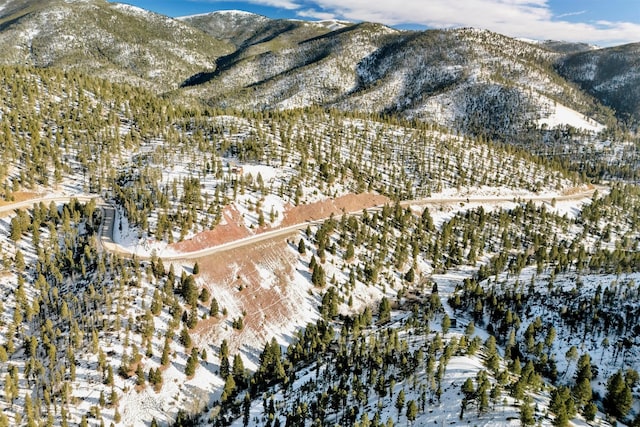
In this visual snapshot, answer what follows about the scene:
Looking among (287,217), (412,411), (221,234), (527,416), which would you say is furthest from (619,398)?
(221,234)

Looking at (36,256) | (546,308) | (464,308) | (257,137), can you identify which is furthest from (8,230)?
(546,308)

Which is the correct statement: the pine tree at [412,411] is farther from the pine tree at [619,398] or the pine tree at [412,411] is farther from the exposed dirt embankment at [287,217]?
the exposed dirt embankment at [287,217]

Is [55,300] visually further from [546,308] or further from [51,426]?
[546,308]

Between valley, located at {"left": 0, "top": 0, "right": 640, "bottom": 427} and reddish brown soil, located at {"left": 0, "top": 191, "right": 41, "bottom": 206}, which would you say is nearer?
valley, located at {"left": 0, "top": 0, "right": 640, "bottom": 427}

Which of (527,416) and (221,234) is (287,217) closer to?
(221,234)

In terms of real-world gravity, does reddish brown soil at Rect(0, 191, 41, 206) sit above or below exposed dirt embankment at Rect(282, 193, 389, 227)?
above

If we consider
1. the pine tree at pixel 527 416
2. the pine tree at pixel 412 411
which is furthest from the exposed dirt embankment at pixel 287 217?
the pine tree at pixel 527 416

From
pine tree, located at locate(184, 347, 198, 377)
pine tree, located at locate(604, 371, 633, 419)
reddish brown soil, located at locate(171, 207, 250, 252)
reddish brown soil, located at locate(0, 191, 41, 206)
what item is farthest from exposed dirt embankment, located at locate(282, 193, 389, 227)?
pine tree, located at locate(604, 371, 633, 419)

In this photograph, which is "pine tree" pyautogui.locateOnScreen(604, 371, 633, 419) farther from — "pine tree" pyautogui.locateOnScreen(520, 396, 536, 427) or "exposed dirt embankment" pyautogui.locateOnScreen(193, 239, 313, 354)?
"exposed dirt embankment" pyautogui.locateOnScreen(193, 239, 313, 354)

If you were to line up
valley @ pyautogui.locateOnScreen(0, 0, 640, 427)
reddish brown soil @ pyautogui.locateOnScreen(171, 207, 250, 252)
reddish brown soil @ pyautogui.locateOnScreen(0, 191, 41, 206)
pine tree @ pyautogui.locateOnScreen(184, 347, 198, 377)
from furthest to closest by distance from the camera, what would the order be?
reddish brown soil @ pyautogui.locateOnScreen(0, 191, 41, 206)
reddish brown soil @ pyautogui.locateOnScreen(171, 207, 250, 252)
pine tree @ pyautogui.locateOnScreen(184, 347, 198, 377)
valley @ pyautogui.locateOnScreen(0, 0, 640, 427)
